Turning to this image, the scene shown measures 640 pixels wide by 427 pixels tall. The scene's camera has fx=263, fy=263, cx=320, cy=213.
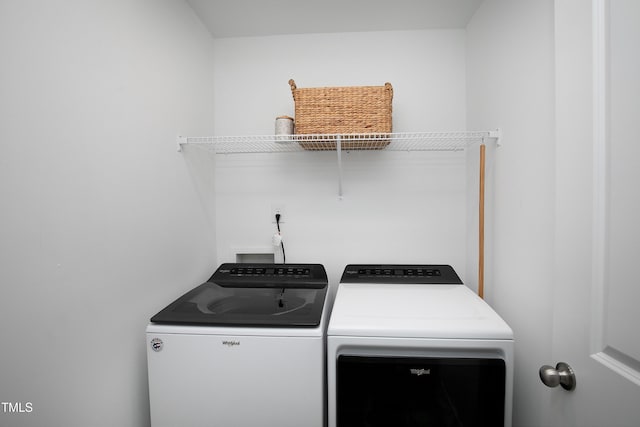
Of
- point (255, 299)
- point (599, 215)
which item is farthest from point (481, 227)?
point (255, 299)

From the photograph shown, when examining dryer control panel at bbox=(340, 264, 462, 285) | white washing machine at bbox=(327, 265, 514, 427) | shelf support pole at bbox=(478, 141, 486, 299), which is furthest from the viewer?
dryer control panel at bbox=(340, 264, 462, 285)

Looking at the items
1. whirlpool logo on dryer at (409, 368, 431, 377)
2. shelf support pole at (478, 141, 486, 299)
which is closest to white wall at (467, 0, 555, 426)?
shelf support pole at (478, 141, 486, 299)

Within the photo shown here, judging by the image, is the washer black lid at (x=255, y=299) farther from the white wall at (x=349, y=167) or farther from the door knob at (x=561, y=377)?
the door knob at (x=561, y=377)

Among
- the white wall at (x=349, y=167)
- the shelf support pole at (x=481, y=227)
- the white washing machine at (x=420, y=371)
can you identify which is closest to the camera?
the white washing machine at (x=420, y=371)

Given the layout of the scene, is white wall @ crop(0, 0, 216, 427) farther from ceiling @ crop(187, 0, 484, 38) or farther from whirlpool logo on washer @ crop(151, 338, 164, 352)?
ceiling @ crop(187, 0, 484, 38)

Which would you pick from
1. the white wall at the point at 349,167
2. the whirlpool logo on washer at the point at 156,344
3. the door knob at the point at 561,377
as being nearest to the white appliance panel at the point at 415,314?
the door knob at the point at 561,377

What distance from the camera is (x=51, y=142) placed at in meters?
0.79

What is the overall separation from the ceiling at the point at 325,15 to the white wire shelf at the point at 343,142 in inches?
27.4

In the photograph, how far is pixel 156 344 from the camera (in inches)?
41.4

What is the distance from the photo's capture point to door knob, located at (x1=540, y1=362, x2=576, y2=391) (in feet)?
2.36

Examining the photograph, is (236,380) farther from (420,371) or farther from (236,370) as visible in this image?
(420,371)

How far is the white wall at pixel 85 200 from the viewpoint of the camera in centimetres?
72

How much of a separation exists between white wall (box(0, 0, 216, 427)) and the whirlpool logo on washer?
0.42 ft

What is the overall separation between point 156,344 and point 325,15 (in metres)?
1.91
